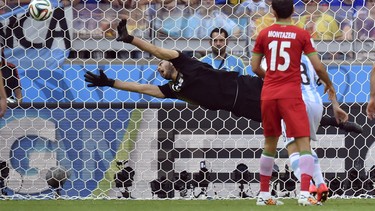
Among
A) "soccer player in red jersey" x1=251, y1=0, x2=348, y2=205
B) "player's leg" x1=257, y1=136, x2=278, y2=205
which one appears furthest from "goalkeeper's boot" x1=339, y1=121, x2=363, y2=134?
"soccer player in red jersey" x1=251, y1=0, x2=348, y2=205

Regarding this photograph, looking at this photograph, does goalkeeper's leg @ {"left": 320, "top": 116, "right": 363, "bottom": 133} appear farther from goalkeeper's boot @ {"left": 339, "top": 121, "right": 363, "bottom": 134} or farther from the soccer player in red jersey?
the soccer player in red jersey

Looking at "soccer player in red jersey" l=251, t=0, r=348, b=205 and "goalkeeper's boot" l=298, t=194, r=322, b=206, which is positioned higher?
"soccer player in red jersey" l=251, t=0, r=348, b=205

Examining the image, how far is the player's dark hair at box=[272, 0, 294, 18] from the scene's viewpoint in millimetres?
6895

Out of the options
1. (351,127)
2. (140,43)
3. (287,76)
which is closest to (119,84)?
(140,43)

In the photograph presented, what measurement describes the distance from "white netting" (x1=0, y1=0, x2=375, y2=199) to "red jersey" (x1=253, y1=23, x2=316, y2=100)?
2.28m

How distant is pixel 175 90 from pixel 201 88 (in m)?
0.27

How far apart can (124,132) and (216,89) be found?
1.07 metres

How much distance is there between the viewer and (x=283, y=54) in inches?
274

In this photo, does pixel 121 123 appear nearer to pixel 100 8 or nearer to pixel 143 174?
pixel 143 174

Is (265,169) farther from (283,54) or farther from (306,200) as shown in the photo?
(283,54)

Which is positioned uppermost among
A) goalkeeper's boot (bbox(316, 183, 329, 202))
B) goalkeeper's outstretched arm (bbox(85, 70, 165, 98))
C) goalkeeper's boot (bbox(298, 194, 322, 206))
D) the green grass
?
goalkeeper's outstretched arm (bbox(85, 70, 165, 98))

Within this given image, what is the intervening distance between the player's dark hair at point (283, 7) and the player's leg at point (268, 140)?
636 mm

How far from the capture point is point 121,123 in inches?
366

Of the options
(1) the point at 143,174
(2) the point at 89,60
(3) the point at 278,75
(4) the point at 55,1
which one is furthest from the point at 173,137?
(3) the point at 278,75
